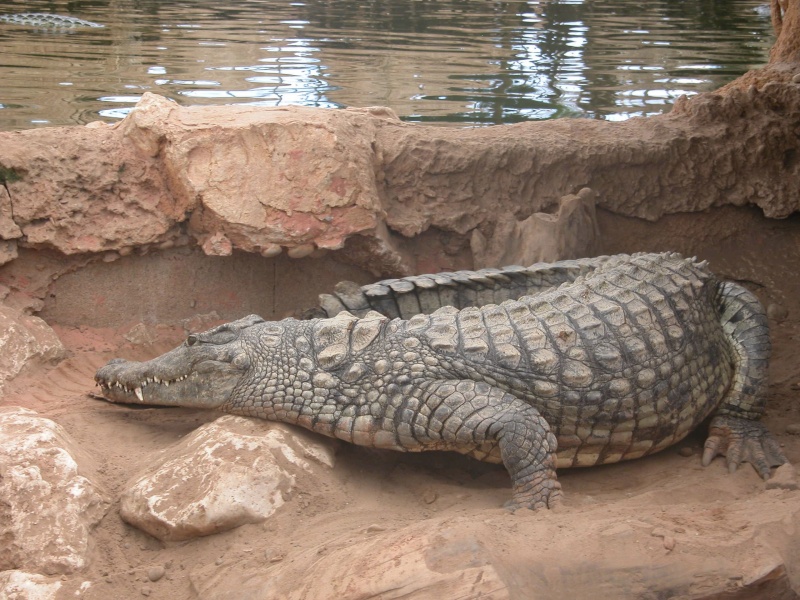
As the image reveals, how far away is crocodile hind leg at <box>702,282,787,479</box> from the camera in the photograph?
409 cm

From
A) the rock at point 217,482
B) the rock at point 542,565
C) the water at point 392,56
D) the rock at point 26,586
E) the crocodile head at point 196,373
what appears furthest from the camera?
the water at point 392,56

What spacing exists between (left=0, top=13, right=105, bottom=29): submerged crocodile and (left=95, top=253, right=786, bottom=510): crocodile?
10.1 m

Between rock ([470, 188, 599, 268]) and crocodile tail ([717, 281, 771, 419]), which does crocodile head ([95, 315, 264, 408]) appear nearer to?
rock ([470, 188, 599, 268])

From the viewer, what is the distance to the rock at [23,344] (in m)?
4.54

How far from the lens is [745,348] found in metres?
4.45

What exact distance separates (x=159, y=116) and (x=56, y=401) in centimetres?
174

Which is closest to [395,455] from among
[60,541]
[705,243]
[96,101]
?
[60,541]

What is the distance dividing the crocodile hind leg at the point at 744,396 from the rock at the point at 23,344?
11.4 feet

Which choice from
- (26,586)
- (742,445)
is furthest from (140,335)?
(742,445)

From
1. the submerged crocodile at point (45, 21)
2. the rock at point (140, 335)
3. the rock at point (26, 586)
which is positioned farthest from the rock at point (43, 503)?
the submerged crocodile at point (45, 21)

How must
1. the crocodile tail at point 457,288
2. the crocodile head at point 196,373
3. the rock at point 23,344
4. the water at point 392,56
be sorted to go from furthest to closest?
the water at point 392,56 → the crocodile tail at point 457,288 → the rock at point 23,344 → the crocodile head at point 196,373

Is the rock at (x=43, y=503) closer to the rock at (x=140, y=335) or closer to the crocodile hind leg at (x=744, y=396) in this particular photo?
the rock at (x=140, y=335)

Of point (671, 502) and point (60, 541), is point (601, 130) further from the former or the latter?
point (60, 541)

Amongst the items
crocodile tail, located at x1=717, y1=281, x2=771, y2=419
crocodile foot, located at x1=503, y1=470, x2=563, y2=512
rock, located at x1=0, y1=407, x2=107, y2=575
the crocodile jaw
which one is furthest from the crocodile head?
crocodile tail, located at x1=717, y1=281, x2=771, y2=419
